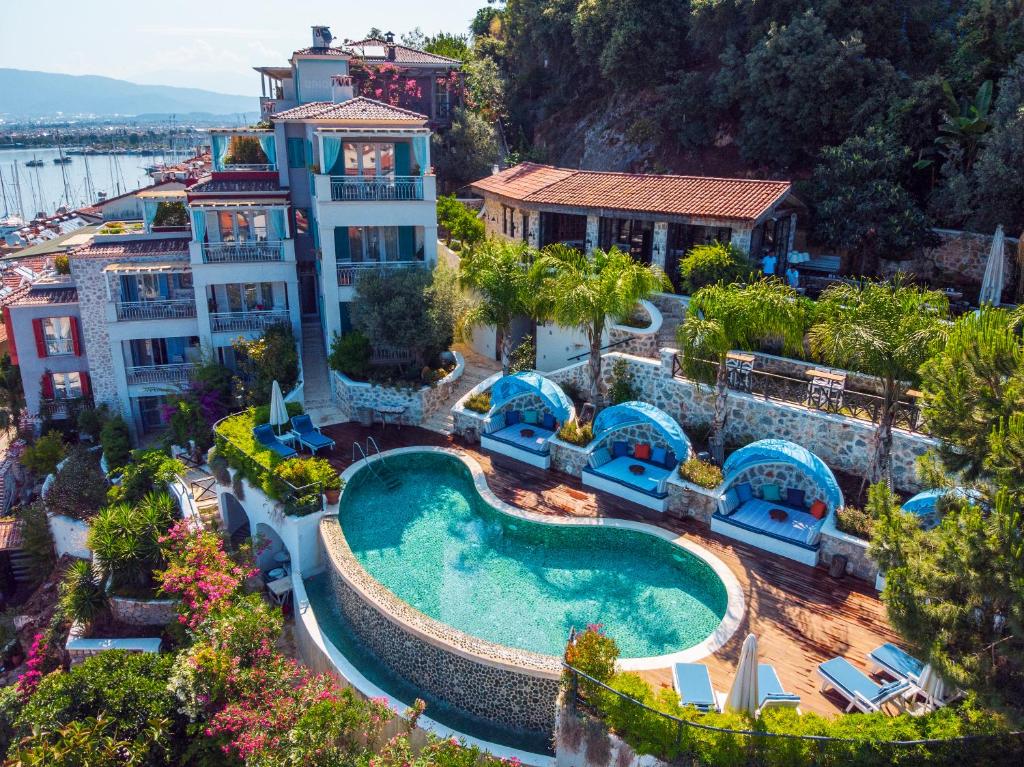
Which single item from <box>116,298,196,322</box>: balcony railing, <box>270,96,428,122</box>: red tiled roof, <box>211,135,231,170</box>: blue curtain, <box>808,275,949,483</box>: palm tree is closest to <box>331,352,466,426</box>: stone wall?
<box>116,298,196,322</box>: balcony railing

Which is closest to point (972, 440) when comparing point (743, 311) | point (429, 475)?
point (743, 311)

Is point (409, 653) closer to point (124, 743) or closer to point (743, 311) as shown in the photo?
point (124, 743)

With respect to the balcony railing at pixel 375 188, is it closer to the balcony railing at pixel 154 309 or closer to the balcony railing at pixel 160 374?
the balcony railing at pixel 154 309

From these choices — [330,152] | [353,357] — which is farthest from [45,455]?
[330,152]

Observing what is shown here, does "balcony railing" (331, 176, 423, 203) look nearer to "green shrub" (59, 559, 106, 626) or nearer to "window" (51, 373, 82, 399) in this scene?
"window" (51, 373, 82, 399)

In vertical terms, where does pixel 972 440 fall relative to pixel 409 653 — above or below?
above

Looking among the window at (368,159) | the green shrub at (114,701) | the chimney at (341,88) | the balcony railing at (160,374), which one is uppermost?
the chimney at (341,88)

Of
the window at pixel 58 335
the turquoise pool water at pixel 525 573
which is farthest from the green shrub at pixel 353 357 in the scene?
the window at pixel 58 335
